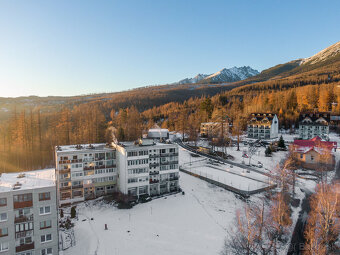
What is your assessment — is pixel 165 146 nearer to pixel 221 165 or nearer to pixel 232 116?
pixel 221 165

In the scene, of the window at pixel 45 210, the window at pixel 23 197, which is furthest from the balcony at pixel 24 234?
the window at pixel 23 197

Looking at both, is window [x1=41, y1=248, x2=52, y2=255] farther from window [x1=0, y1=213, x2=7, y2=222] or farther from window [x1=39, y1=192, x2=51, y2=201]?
window [x1=39, y1=192, x2=51, y2=201]

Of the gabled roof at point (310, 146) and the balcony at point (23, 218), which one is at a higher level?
the gabled roof at point (310, 146)

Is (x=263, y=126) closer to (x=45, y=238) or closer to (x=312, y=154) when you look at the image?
(x=312, y=154)

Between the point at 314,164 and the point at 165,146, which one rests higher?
the point at 165,146

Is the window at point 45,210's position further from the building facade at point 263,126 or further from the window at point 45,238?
the building facade at point 263,126

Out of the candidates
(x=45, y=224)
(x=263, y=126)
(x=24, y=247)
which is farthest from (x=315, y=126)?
(x=24, y=247)

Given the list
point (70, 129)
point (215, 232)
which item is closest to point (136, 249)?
point (215, 232)
